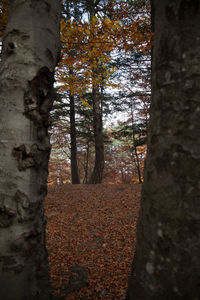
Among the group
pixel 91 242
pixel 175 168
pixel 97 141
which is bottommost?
pixel 91 242

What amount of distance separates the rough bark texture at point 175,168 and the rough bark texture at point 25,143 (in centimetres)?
97

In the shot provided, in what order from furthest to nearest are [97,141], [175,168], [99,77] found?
[97,141], [99,77], [175,168]

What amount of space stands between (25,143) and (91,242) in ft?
10.2

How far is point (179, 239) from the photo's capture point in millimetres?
1081

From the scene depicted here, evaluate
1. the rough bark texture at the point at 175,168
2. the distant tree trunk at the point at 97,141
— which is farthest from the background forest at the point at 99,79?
the rough bark texture at the point at 175,168

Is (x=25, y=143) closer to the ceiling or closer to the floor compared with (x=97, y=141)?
closer to the floor

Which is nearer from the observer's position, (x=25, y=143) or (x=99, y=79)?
(x=25, y=143)

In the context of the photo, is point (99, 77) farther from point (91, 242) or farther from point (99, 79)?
point (91, 242)

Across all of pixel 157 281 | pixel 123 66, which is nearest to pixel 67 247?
pixel 157 281

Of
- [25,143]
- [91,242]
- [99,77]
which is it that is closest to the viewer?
[25,143]

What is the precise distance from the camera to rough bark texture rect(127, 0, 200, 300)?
107 cm

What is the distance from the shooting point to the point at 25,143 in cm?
150

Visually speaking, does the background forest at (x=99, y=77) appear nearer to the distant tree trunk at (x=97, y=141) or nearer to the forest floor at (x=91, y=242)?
the distant tree trunk at (x=97, y=141)

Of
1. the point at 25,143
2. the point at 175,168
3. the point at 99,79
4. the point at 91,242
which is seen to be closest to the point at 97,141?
the point at 99,79
